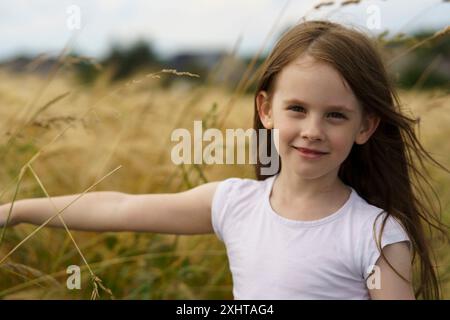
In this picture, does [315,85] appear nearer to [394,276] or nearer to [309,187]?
[309,187]

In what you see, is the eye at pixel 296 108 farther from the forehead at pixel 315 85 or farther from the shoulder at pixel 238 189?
the shoulder at pixel 238 189

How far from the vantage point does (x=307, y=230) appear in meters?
1.56

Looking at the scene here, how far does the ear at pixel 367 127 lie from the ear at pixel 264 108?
18 cm

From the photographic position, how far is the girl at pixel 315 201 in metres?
1.50

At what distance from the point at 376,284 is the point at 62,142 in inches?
54.9

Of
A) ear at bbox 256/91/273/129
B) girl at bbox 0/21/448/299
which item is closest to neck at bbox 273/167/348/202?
girl at bbox 0/21/448/299

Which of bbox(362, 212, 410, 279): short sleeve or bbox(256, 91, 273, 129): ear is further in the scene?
bbox(256, 91, 273, 129): ear

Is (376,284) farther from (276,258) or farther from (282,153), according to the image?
(282,153)

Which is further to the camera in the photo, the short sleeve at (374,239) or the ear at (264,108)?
the ear at (264,108)

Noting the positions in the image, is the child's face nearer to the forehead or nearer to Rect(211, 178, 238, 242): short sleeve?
the forehead

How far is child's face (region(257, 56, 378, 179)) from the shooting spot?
148 centimetres

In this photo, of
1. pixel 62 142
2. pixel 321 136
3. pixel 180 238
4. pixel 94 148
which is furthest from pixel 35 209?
pixel 94 148

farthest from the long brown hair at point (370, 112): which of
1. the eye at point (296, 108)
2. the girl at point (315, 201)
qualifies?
the eye at point (296, 108)
